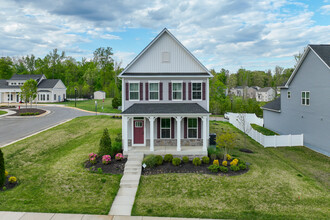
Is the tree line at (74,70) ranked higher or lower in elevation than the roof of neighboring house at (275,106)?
higher

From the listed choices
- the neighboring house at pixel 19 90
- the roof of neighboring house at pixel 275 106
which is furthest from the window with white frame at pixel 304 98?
the neighboring house at pixel 19 90

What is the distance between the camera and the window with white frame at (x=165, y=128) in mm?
18188

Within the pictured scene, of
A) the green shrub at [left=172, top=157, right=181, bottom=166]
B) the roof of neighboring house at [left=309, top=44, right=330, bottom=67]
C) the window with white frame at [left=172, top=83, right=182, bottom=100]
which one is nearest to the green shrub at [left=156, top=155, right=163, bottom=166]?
the green shrub at [left=172, top=157, right=181, bottom=166]

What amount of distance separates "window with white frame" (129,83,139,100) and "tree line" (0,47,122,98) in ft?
191

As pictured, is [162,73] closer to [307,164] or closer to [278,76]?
[307,164]

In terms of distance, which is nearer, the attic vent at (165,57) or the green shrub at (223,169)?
the green shrub at (223,169)

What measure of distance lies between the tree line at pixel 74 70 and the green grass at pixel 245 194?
214ft

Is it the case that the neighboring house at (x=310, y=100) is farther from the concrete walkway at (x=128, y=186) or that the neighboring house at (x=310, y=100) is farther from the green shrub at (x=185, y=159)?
the concrete walkway at (x=128, y=186)

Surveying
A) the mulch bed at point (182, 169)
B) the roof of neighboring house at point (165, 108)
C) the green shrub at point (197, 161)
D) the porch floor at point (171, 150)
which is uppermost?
the roof of neighboring house at point (165, 108)

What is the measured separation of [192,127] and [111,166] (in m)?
7.01

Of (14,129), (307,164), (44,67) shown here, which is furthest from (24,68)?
(307,164)

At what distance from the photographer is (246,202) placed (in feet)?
35.0

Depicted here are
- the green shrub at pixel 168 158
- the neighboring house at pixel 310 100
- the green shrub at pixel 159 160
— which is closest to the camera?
the green shrub at pixel 159 160

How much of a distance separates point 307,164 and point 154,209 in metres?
13.2
